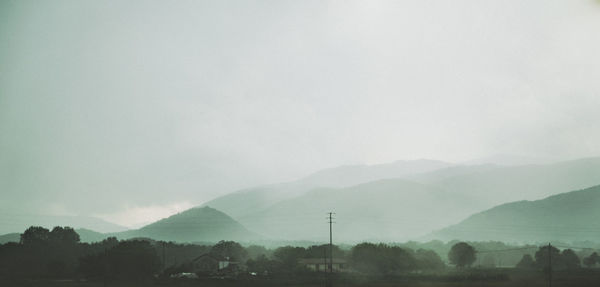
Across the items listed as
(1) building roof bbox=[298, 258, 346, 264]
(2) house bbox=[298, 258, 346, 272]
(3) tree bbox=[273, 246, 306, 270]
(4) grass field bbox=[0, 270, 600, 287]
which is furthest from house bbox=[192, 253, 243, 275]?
(4) grass field bbox=[0, 270, 600, 287]

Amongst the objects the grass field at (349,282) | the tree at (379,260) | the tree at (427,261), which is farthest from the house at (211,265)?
the tree at (427,261)

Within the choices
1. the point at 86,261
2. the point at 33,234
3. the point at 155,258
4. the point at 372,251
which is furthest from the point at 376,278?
the point at 33,234

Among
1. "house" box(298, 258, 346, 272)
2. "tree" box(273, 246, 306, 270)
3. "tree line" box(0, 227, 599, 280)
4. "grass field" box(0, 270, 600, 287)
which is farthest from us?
"tree" box(273, 246, 306, 270)

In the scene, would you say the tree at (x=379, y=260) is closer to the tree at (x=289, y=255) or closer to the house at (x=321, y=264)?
the house at (x=321, y=264)

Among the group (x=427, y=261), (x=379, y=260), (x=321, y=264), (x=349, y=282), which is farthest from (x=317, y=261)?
(x=349, y=282)

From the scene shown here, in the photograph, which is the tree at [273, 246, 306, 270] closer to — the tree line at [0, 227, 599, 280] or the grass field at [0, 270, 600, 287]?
the tree line at [0, 227, 599, 280]

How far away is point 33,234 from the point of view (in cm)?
19850

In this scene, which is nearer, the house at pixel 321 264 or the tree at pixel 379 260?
the tree at pixel 379 260

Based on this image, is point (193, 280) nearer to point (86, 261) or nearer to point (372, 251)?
point (86, 261)

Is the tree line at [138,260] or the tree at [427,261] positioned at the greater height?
the tree line at [138,260]

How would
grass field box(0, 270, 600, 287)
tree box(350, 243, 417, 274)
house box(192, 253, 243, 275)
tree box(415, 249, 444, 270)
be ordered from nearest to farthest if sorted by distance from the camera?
grass field box(0, 270, 600, 287) → house box(192, 253, 243, 275) → tree box(350, 243, 417, 274) → tree box(415, 249, 444, 270)

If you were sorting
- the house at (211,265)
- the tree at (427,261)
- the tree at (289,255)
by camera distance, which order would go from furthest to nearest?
the tree at (427,261)
the tree at (289,255)
the house at (211,265)

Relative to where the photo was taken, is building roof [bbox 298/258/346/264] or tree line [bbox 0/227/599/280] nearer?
tree line [bbox 0/227/599/280]

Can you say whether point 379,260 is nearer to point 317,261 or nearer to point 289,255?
point 317,261
